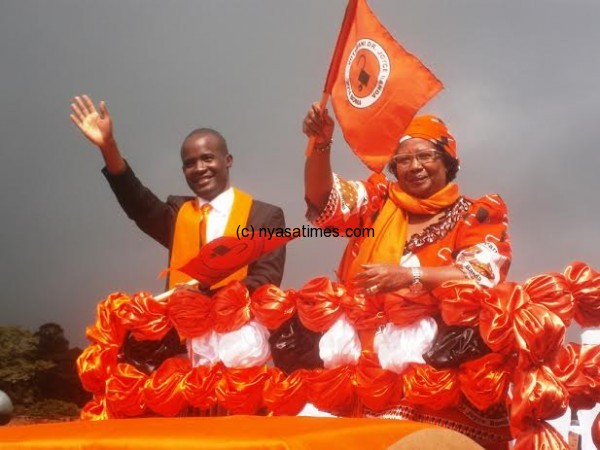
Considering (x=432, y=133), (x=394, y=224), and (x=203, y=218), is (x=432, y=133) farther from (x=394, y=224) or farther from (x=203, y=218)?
(x=203, y=218)

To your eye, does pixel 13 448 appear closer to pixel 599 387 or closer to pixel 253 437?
pixel 253 437

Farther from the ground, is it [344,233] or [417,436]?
[344,233]

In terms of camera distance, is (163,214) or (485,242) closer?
(485,242)

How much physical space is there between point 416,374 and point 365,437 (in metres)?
1.32

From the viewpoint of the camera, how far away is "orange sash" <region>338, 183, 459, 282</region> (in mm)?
3301

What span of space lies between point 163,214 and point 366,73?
136cm

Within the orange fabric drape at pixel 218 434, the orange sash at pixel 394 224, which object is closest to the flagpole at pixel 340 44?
the orange sash at pixel 394 224

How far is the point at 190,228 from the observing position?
3951 mm

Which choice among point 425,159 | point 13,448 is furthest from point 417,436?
point 425,159

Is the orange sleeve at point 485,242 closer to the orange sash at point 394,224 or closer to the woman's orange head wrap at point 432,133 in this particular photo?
the orange sash at point 394,224

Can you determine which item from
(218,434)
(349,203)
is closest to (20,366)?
(349,203)

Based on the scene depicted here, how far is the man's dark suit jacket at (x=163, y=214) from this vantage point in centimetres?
Answer: 374

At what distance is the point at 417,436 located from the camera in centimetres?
162

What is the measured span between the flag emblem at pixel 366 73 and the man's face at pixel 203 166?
914 mm
